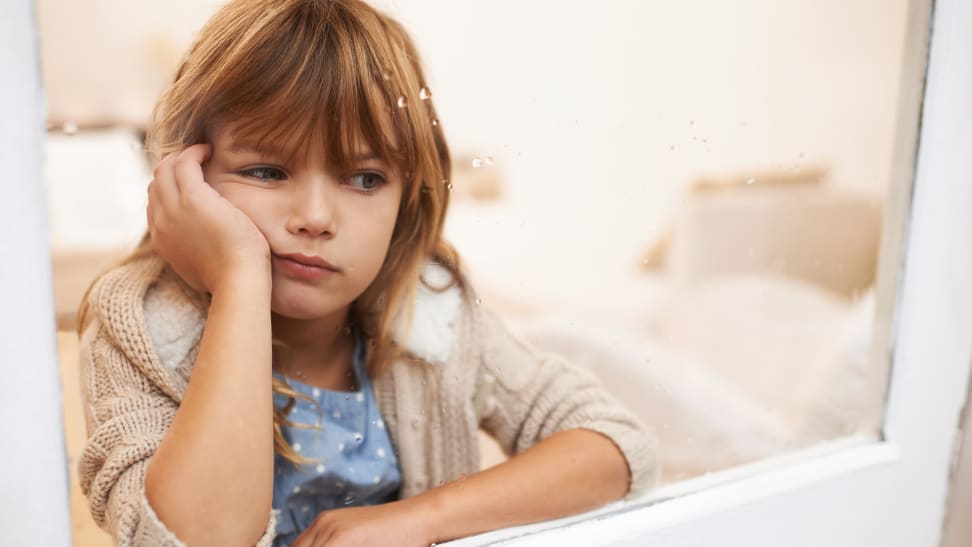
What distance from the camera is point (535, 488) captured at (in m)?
0.48

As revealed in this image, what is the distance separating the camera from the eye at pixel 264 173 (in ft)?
1.24

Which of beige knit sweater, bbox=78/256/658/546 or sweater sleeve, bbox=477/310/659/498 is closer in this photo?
beige knit sweater, bbox=78/256/658/546

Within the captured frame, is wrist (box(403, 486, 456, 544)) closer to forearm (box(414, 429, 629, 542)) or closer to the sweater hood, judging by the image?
forearm (box(414, 429, 629, 542))

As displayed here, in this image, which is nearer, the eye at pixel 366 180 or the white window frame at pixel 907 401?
the eye at pixel 366 180

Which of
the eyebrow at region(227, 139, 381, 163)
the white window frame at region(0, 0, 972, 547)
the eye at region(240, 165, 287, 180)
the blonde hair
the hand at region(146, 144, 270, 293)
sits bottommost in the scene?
the white window frame at region(0, 0, 972, 547)

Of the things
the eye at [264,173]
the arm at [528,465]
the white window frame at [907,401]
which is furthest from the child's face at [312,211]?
the white window frame at [907,401]

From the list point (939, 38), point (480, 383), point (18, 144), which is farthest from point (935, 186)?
point (18, 144)

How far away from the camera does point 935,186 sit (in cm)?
56

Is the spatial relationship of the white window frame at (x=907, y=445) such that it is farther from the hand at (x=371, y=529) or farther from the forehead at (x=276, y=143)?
the forehead at (x=276, y=143)

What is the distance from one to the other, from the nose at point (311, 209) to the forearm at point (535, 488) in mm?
203

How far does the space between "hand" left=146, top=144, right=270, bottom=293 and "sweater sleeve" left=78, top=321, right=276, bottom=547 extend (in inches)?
2.7

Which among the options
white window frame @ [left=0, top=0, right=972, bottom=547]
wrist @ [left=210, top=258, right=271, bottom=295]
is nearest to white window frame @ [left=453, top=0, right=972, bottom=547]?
white window frame @ [left=0, top=0, right=972, bottom=547]

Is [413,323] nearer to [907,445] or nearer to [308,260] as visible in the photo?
[308,260]

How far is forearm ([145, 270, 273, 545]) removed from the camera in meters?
0.35
